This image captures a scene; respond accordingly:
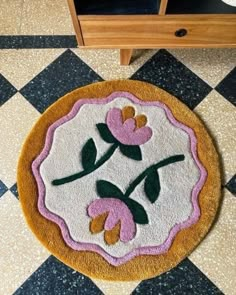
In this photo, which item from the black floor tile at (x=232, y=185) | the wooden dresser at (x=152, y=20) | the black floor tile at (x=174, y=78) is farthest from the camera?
the black floor tile at (x=174, y=78)

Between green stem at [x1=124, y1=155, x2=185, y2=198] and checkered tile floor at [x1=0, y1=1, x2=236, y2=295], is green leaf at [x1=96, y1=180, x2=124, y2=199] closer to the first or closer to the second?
green stem at [x1=124, y1=155, x2=185, y2=198]

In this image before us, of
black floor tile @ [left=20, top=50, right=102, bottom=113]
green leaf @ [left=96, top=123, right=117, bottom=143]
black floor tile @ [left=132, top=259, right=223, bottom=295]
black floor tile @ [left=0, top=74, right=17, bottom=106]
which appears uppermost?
black floor tile @ [left=0, top=74, right=17, bottom=106]

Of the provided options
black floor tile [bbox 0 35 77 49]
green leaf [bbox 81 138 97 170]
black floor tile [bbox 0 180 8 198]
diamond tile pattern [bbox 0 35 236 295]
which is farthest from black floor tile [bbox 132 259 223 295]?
black floor tile [bbox 0 35 77 49]

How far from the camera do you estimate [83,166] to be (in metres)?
1.01

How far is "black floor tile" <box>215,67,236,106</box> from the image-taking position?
1111mm

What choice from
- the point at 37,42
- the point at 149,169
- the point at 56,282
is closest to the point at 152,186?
the point at 149,169

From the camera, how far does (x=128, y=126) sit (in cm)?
105

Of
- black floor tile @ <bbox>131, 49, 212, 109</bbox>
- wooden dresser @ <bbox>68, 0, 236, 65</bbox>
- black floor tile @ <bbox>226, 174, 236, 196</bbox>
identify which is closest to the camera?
wooden dresser @ <bbox>68, 0, 236, 65</bbox>

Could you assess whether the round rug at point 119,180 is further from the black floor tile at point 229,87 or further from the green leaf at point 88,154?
the black floor tile at point 229,87

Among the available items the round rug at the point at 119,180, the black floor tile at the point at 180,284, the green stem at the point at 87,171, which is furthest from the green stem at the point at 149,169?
the black floor tile at the point at 180,284

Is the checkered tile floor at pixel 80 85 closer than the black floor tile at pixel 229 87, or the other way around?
the checkered tile floor at pixel 80 85

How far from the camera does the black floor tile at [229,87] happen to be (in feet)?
3.65

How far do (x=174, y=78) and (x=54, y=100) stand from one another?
38 centimetres

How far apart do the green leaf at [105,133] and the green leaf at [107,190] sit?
0.13m
